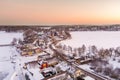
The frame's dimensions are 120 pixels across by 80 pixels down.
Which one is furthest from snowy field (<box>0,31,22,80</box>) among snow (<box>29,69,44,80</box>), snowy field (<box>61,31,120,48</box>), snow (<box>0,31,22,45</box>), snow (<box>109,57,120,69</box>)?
snow (<box>109,57,120,69</box>)

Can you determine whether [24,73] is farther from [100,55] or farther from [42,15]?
[100,55]

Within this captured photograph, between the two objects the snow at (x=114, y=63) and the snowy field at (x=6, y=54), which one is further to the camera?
the snow at (x=114, y=63)

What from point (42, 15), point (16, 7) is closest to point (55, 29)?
point (42, 15)

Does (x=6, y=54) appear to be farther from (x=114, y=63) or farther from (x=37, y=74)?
(x=114, y=63)

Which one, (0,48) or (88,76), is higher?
(0,48)

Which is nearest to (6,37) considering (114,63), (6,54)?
(6,54)

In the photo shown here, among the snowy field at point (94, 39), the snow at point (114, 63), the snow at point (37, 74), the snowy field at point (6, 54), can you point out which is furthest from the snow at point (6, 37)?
the snow at point (114, 63)

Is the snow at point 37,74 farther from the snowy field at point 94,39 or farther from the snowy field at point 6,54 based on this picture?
the snowy field at point 94,39
